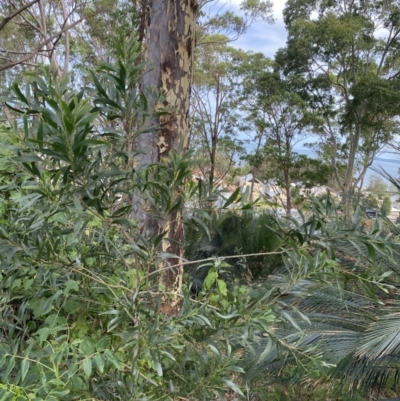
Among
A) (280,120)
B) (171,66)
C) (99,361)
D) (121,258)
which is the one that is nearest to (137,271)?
(121,258)

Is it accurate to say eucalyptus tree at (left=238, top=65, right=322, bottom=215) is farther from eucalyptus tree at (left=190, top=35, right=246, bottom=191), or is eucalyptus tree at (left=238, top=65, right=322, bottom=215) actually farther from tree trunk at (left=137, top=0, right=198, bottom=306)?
tree trunk at (left=137, top=0, right=198, bottom=306)

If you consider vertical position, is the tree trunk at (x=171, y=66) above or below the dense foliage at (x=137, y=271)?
above

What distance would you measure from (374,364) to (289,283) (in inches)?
46.4

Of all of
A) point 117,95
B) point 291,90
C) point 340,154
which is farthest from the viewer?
point 340,154

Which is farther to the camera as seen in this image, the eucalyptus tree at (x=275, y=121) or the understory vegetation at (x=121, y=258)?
the eucalyptus tree at (x=275, y=121)

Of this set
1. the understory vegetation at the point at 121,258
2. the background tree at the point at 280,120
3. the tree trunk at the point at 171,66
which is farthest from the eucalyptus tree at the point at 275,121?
the understory vegetation at the point at 121,258

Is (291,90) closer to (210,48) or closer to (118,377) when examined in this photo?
(210,48)

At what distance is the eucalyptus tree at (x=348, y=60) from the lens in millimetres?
9969

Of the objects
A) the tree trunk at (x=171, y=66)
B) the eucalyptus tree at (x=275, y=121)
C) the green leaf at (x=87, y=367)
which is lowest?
the green leaf at (x=87, y=367)

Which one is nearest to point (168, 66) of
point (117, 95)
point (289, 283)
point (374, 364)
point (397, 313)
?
point (117, 95)

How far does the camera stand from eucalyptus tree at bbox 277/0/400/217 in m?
9.97

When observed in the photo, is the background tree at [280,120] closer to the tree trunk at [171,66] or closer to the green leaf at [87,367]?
the tree trunk at [171,66]

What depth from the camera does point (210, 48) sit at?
1201cm

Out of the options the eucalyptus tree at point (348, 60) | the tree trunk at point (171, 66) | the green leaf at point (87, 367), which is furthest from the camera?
the eucalyptus tree at point (348, 60)
